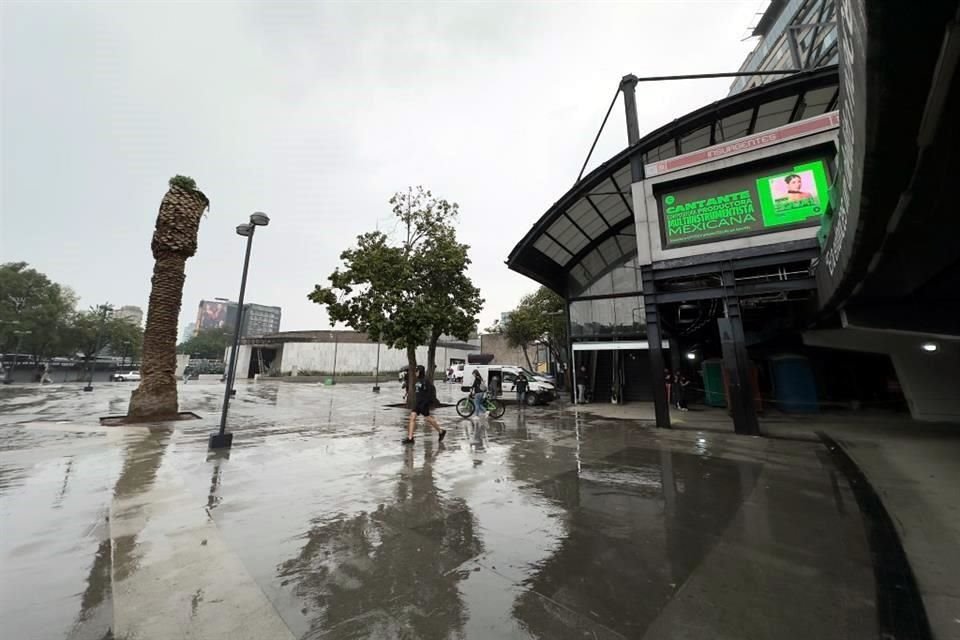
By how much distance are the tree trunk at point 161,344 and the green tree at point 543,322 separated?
24252mm

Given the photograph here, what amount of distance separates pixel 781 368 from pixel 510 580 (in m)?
18.1

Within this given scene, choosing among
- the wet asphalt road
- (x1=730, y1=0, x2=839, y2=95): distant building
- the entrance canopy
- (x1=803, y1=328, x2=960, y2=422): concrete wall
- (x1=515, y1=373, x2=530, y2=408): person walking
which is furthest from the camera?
(x1=730, y1=0, x2=839, y2=95): distant building

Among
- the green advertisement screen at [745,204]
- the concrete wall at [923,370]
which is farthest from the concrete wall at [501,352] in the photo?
the concrete wall at [923,370]

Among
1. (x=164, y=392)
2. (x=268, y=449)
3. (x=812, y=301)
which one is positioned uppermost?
(x=812, y=301)

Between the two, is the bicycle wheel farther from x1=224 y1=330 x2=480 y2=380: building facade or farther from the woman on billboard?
x1=224 y1=330 x2=480 y2=380: building facade

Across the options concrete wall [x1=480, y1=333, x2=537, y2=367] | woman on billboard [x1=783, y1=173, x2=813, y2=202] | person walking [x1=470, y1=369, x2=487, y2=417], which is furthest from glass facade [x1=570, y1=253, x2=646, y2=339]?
concrete wall [x1=480, y1=333, x2=537, y2=367]

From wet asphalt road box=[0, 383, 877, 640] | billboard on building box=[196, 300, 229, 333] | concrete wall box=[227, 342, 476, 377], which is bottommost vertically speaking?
wet asphalt road box=[0, 383, 877, 640]

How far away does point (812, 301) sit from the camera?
1098 centimetres

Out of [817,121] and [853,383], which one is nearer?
[817,121]

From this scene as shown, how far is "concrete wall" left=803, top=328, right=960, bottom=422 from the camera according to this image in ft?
37.4

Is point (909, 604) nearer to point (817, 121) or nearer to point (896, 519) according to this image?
point (896, 519)

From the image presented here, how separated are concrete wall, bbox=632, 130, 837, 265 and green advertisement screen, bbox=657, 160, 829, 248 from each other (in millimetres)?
224

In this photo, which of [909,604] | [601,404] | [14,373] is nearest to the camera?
[909,604]

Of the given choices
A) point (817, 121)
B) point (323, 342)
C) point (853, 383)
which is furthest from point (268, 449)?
point (323, 342)
